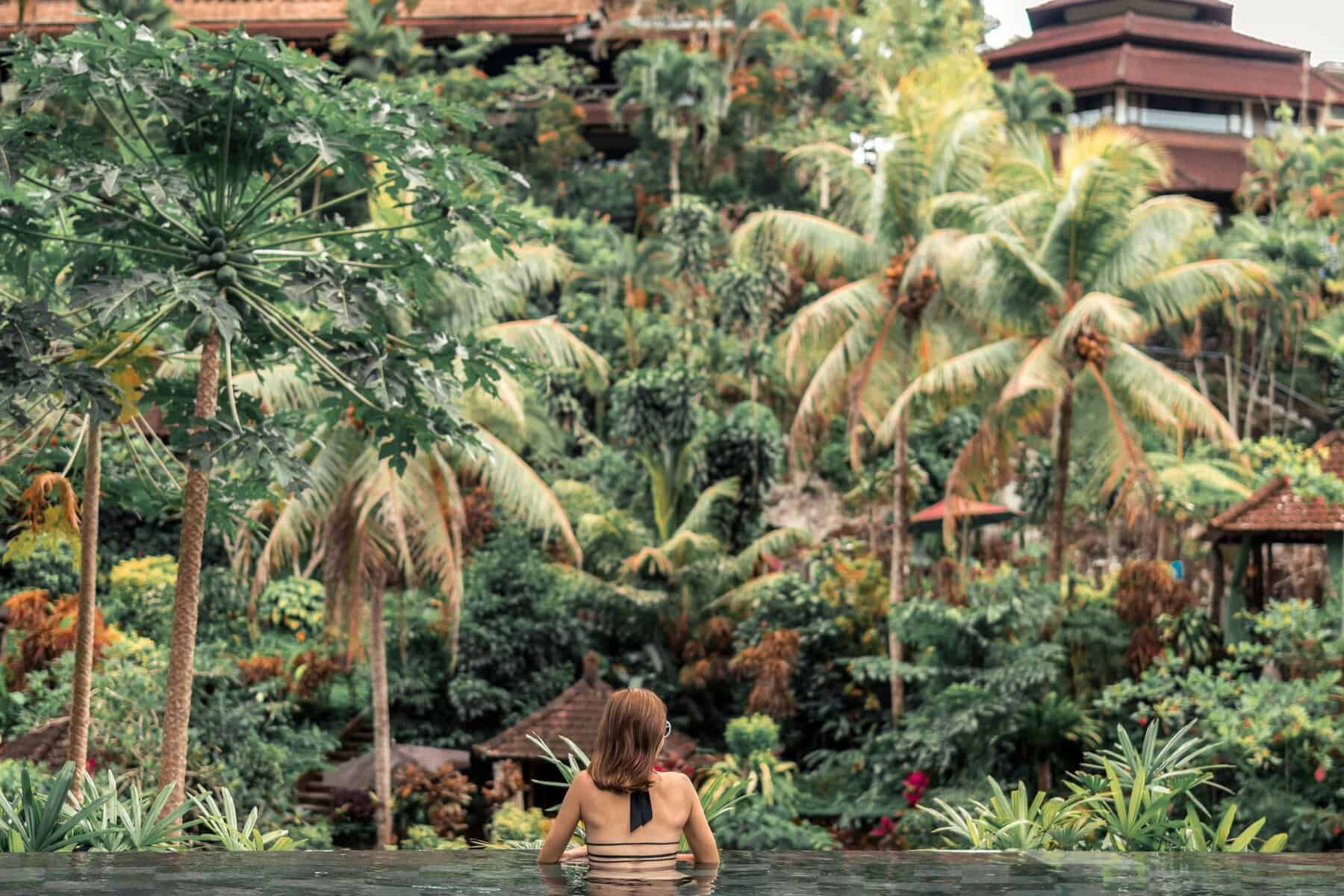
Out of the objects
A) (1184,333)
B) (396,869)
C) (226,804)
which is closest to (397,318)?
(226,804)

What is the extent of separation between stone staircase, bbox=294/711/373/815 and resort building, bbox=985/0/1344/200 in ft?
74.1

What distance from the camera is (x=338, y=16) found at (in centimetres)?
3766

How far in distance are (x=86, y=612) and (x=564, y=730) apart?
37.4ft

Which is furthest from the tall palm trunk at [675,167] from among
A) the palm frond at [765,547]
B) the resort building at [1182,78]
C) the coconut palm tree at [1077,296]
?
the coconut palm tree at [1077,296]

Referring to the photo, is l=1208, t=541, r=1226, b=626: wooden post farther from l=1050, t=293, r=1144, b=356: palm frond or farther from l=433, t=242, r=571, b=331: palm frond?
l=433, t=242, r=571, b=331: palm frond

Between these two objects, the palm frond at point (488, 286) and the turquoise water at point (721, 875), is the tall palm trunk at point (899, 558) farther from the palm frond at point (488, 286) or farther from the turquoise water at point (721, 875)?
the turquoise water at point (721, 875)

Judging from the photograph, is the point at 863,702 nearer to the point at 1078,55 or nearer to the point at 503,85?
the point at 503,85

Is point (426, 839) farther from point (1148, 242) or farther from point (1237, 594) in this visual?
point (1148, 242)

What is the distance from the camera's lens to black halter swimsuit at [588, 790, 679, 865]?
4965 millimetres

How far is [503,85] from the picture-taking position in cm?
3297

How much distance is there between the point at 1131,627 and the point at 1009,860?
14.0 metres

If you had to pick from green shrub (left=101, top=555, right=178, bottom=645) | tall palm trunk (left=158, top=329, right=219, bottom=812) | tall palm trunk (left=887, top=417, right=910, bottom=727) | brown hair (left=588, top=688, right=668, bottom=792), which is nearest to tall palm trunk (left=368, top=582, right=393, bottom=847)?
green shrub (left=101, top=555, right=178, bottom=645)

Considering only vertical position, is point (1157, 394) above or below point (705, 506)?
above

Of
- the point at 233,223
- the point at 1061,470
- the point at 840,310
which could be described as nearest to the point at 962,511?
the point at 1061,470
